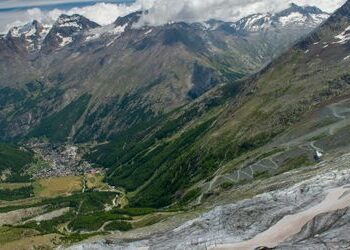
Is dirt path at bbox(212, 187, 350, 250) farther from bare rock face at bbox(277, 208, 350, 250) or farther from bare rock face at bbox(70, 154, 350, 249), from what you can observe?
bare rock face at bbox(277, 208, 350, 250)

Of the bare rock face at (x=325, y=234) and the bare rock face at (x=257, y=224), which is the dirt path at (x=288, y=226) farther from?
the bare rock face at (x=325, y=234)

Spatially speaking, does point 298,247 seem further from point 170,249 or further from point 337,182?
point 337,182

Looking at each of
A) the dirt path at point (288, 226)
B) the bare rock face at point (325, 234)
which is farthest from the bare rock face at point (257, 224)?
the dirt path at point (288, 226)

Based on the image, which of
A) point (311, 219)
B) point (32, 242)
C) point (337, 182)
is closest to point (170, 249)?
point (311, 219)

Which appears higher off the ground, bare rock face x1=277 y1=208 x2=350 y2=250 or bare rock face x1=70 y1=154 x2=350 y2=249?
bare rock face x1=277 y1=208 x2=350 y2=250

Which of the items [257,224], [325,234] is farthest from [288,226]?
[325,234]

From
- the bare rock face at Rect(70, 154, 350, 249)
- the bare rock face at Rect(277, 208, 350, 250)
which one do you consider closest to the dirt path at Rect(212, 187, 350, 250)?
the bare rock face at Rect(70, 154, 350, 249)

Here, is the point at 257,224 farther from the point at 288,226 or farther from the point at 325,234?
the point at 325,234

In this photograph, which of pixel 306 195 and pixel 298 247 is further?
pixel 306 195
